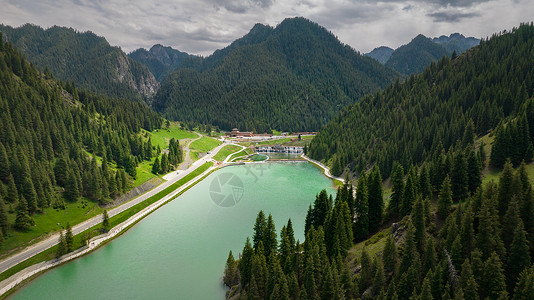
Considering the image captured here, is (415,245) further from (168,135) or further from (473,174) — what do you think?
(168,135)

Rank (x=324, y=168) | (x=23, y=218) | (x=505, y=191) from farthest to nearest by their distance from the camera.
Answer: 1. (x=324, y=168)
2. (x=23, y=218)
3. (x=505, y=191)

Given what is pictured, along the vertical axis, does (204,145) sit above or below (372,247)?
above

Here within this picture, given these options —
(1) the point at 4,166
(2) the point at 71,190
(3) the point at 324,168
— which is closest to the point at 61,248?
(2) the point at 71,190

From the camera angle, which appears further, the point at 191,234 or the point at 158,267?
the point at 191,234

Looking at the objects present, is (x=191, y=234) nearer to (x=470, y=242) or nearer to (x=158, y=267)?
(x=158, y=267)

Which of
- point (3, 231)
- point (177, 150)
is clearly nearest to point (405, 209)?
point (3, 231)

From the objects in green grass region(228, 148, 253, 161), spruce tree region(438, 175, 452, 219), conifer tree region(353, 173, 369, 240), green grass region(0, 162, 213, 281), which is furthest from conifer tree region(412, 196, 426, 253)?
green grass region(228, 148, 253, 161)
